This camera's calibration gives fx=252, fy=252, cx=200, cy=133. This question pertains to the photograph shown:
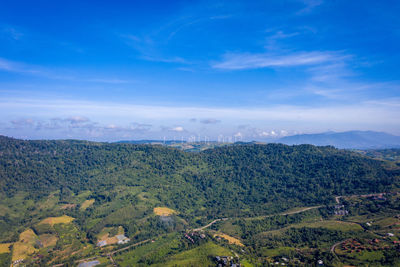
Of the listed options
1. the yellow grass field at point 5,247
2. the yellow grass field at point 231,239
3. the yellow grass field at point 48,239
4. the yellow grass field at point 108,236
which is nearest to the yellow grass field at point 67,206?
the yellow grass field at point 48,239

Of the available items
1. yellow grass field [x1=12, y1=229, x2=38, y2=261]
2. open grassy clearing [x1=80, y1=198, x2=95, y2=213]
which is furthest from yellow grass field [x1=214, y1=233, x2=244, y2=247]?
open grassy clearing [x1=80, y1=198, x2=95, y2=213]

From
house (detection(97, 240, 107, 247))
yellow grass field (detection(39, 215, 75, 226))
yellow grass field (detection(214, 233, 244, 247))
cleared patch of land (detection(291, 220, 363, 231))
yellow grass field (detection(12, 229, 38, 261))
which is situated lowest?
house (detection(97, 240, 107, 247))

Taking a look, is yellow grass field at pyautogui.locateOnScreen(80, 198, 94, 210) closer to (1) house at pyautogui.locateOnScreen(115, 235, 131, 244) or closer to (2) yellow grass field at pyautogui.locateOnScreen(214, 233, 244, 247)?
(1) house at pyautogui.locateOnScreen(115, 235, 131, 244)

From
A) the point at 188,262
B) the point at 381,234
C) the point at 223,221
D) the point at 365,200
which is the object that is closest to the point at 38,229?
the point at 188,262

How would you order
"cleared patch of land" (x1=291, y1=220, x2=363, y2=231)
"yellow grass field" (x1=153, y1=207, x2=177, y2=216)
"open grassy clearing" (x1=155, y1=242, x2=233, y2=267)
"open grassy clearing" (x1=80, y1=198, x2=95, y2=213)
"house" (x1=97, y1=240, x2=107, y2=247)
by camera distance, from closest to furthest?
"open grassy clearing" (x1=155, y1=242, x2=233, y2=267)
"cleared patch of land" (x1=291, y1=220, x2=363, y2=231)
"house" (x1=97, y1=240, x2=107, y2=247)
"yellow grass field" (x1=153, y1=207, x2=177, y2=216)
"open grassy clearing" (x1=80, y1=198, x2=95, y2=213)

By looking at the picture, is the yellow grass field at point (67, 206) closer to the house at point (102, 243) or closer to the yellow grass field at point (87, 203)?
the yellow grass field at point (87, 203)

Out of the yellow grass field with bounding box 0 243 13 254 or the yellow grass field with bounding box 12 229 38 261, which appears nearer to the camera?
the yellow grass field with bounding box 12 229 38 261

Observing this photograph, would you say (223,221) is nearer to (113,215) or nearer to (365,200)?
(113,215)
